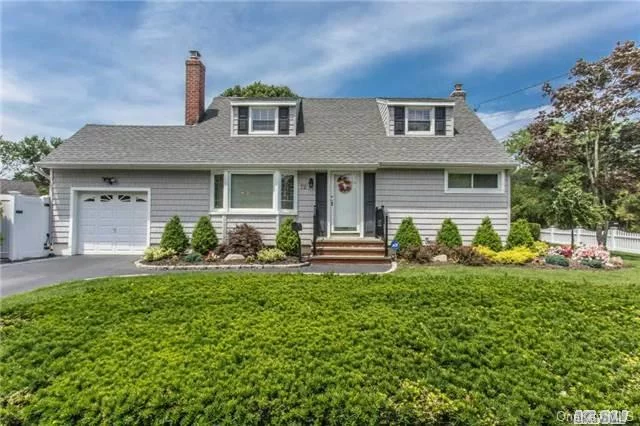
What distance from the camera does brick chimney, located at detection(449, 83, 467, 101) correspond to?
14087 millimetres

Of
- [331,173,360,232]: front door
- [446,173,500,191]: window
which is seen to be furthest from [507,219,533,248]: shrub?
[331,173,360,232]: front door

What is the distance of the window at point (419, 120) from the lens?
1181 cm

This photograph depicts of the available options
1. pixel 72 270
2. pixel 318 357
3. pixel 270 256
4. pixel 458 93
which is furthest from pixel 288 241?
pixel 458 93

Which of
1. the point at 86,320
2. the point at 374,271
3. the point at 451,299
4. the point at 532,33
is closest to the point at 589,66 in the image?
the point at 532,33

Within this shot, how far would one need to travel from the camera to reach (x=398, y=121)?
465 inches

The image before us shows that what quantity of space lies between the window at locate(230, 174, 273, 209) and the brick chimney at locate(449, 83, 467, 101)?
891 cm

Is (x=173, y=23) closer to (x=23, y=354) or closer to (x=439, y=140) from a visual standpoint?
(x=23, y=354)

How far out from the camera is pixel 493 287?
4680mm

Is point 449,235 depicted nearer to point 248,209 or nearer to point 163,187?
point 248,209

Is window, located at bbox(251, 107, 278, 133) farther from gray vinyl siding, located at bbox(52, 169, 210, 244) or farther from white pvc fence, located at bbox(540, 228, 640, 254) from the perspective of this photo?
white pvc fence, located at bbox(540, 228, 640, 254)

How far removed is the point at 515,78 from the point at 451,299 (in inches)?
692

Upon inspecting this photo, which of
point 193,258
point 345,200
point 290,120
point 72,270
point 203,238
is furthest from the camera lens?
point 290,120

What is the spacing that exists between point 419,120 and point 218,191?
23.9 ft

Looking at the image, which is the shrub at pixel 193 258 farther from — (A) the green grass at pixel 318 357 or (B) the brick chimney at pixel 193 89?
(B) the brick chimney at pixel 193 89
